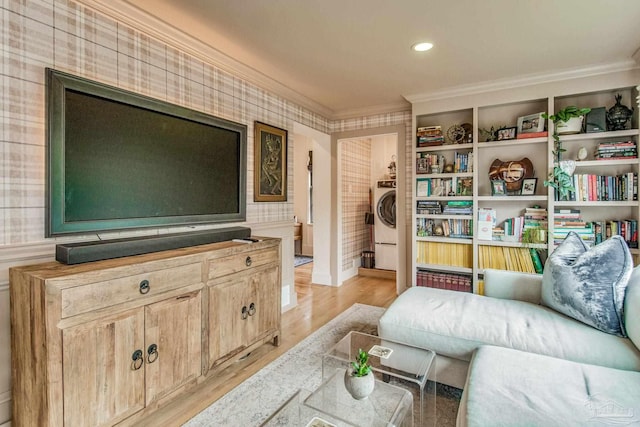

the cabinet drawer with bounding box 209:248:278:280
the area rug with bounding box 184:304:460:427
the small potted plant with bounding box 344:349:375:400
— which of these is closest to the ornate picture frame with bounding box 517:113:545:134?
the area rug with bounding box 184:304:460:427

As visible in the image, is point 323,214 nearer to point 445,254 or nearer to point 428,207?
point 428,207

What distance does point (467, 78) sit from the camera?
319 cm

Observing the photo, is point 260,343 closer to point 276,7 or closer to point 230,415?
point 230,415

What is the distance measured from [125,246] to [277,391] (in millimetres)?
1253

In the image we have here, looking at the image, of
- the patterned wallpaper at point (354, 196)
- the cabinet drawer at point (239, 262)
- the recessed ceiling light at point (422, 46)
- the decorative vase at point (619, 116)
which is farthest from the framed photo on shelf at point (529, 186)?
the cabinet drawer at point (239, 262)

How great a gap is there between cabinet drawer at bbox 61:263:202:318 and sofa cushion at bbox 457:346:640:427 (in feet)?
5.07

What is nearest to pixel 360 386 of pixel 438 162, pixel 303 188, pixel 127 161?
pixel 127 161

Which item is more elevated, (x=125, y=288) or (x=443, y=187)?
(x=443, y=187)

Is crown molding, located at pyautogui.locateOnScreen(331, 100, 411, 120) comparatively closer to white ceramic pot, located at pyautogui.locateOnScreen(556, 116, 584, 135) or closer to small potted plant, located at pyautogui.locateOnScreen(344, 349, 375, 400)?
white ceramic pot, located at pyautogui.locateOnScreen(556, 116, 584, 135)

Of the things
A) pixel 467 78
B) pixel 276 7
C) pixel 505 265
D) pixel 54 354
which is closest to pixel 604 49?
pixel 467 78

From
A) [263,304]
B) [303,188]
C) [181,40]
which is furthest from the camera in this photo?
[303,188]

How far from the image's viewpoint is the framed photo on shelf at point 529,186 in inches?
127

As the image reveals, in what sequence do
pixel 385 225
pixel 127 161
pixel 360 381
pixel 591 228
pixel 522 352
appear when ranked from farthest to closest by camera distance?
pixel 385 225 < pixel 591 228 < pixel 127 161 < pixel 522 352 < pixel 360 381

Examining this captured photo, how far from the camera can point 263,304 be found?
245cm
